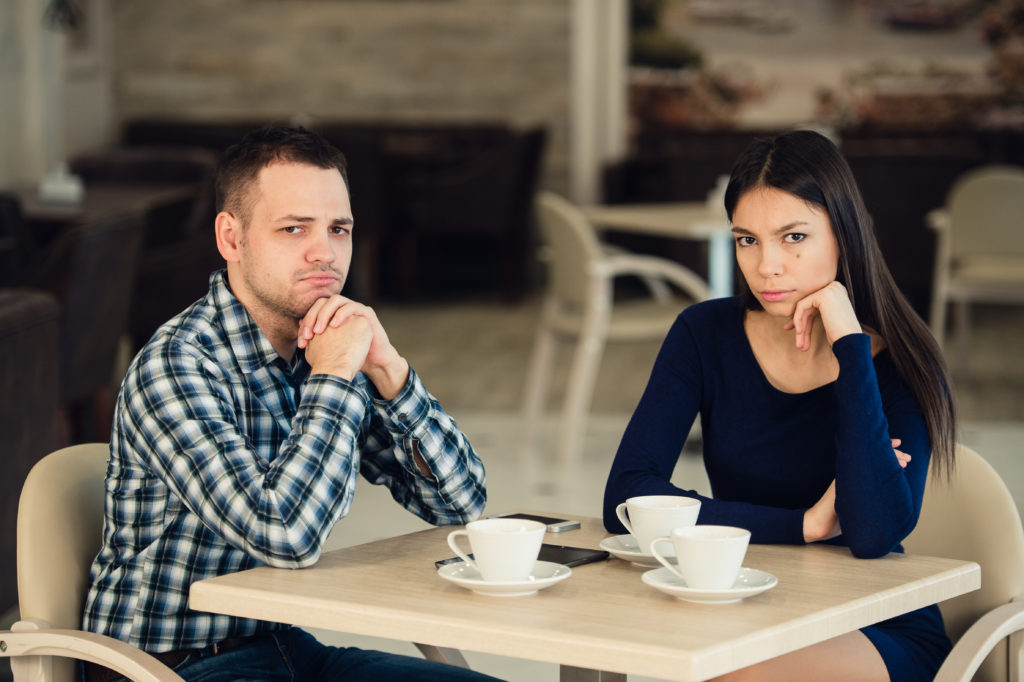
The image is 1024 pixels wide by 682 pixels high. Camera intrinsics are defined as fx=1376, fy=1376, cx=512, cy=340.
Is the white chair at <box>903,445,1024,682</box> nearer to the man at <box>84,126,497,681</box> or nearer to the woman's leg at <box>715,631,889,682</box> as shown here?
the woman's leg at <box>715,631,889,682</box>

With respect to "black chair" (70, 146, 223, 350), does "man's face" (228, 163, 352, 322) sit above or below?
above

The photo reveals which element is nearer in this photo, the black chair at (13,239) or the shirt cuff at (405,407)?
the shirt cuff at (405,407)

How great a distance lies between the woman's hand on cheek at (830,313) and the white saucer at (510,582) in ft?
1.76

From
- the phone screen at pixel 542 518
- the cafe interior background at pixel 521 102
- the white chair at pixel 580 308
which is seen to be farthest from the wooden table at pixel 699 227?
the phone screen at pixel 542 518

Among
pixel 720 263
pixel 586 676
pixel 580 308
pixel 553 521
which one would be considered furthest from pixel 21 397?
pixel 720 263

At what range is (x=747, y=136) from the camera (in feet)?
31.3

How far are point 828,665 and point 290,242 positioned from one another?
87 centimetres

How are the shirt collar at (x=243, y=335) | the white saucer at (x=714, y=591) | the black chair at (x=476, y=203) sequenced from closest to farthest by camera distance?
the white saucer at (x=714, y=591)
the shirt collar at (x=243, y=335)
the black chair at (x=476, y=203)

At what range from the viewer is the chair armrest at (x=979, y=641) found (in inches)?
63.2

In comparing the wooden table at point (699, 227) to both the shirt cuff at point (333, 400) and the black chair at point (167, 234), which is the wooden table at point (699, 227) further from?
the shirt cuff at point (333, 400)

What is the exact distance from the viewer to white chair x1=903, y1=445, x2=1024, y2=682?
1758mm

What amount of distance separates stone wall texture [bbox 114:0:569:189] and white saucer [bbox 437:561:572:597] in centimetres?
835

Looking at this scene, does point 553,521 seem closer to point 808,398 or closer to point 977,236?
point 808,398

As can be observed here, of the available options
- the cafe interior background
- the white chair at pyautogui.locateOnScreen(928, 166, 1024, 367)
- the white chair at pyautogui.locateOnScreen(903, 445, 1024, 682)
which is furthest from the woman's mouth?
the cafe interior background
